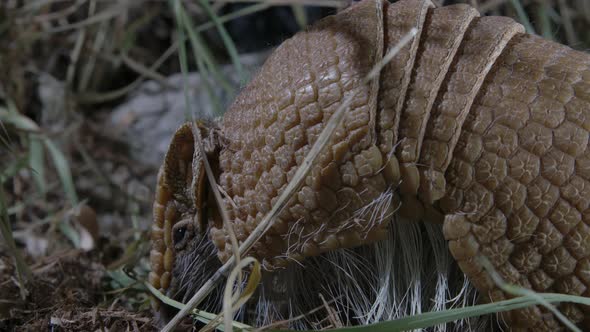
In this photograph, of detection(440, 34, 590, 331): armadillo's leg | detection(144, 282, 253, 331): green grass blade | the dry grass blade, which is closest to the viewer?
the dry grass blade

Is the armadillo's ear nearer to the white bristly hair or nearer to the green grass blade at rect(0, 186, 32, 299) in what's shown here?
the white bristly hair

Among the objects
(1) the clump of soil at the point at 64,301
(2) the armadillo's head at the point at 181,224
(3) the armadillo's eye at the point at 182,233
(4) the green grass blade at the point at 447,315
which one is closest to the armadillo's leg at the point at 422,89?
(4) the green grass blade at the point at 447,315

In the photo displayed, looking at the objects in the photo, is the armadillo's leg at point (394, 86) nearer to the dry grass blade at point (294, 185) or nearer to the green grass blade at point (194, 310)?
the dry grass blade at point (294, 185)

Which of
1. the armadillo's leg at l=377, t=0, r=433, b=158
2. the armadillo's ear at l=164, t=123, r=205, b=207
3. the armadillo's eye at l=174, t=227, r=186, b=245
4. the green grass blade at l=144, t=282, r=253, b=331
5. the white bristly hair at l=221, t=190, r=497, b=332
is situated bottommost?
the white bristly hair at l=221, t=190, r=497, b=332

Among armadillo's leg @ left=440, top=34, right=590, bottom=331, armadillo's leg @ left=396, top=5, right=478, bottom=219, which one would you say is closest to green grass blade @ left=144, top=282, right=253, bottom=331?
armadillo's leg @ left=396, top=5, right=478, bottom=219

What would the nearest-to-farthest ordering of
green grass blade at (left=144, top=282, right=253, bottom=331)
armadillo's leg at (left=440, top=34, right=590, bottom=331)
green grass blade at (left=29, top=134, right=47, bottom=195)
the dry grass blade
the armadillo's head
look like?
the dry grass blade → armadillo's leg at (left=440, top=34, right=590, bottom=331) → green grass blade at (left=144, top=282, right=253, bottom=331) → the armadillo's head → green grass blade at (left=29, top=134, right=47, bottom=195)

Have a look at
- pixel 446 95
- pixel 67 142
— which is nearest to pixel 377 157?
pixel 446 95

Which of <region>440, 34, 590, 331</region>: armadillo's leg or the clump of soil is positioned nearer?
<region>440, 34, 590, 331</region>: armadillo's leg
